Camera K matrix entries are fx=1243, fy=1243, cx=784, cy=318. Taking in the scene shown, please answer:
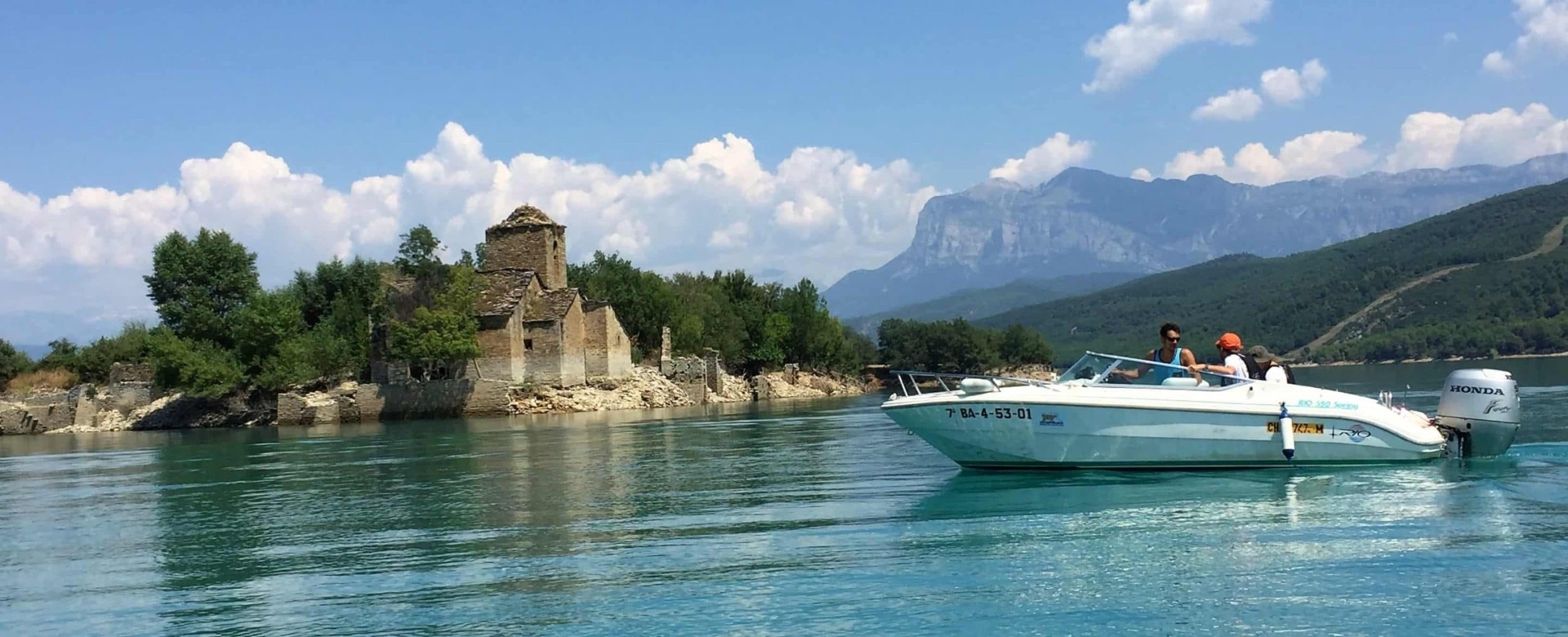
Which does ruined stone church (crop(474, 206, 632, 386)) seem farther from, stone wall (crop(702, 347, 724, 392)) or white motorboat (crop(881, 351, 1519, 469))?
white motorboat (crop(881, 351, 1519, 469))

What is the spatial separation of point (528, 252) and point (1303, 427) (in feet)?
141

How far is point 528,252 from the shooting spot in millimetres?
54656

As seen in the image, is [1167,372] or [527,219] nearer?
[1167,372]

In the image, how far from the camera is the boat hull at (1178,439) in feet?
51.7

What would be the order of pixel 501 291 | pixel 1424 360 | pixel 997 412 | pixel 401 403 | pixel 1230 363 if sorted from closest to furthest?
pixel 1230 363 → pixel 997 412 → pixel 401 403 → pixel 501 291 → pixel 1424 360

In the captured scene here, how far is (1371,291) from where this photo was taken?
498ft

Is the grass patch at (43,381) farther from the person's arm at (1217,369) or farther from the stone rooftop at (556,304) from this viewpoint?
the person's arm at (1217,369)

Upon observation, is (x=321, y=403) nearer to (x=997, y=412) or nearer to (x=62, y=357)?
(x=62, y=357)

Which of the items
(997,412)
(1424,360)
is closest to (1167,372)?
(997,412)

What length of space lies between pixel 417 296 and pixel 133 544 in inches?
1581

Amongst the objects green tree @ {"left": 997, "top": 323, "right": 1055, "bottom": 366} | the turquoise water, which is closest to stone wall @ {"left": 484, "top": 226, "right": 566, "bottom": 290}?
the turquoise water

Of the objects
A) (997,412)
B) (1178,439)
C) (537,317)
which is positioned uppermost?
(537,317)

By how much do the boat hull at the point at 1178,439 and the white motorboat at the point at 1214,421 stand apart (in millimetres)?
12

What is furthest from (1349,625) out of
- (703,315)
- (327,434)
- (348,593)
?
(703,315)
